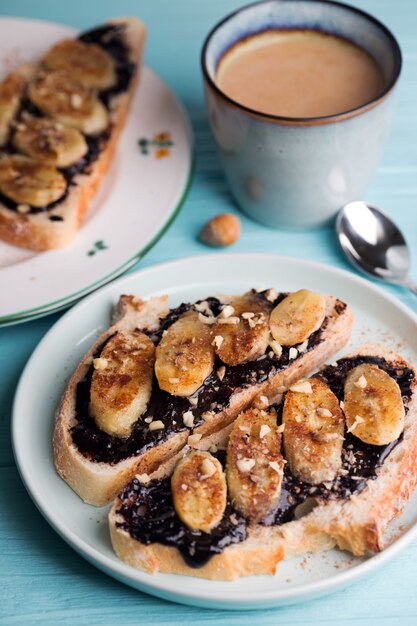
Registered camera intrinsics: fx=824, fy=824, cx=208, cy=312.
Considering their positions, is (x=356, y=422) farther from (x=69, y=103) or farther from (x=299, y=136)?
(x=69, y=103)

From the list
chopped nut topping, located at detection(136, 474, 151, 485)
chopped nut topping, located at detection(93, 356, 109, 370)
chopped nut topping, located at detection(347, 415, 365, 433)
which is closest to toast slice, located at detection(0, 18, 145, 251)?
chopped nut topping, located at detection(93, 356, 109, 370)

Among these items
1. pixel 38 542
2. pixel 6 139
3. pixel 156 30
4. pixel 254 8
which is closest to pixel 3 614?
pixel 38 542

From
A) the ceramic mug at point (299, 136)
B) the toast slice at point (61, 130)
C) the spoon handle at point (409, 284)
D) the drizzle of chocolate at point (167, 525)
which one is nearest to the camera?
the drizzle of chocolate at point (167, 525)

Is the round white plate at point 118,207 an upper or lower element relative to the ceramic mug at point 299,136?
lower

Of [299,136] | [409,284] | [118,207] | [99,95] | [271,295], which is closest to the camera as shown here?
[271,295]

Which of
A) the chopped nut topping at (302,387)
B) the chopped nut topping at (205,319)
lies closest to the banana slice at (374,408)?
the chopped nut topping at (302,387)

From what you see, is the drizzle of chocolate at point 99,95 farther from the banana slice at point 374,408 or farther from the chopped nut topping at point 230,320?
the banana slice at point 374,408

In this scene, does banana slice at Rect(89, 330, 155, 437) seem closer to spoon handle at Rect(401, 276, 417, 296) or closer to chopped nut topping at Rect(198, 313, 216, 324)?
chopped nut topping at Rect(198, 313, 216, 324)

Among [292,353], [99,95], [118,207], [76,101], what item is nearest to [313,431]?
[292,353]
